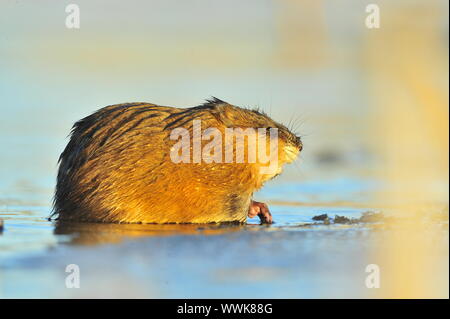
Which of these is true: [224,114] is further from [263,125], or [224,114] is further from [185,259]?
[185,259]

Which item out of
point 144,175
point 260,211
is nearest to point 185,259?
point 144,175

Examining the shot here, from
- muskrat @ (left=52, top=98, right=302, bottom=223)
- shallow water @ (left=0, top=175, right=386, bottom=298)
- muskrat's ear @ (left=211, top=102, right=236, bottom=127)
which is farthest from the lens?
muskrat's ear @ (left=211, top=102, right=236, bottom=127)

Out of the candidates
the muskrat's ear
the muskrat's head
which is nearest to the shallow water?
the muskrat's head

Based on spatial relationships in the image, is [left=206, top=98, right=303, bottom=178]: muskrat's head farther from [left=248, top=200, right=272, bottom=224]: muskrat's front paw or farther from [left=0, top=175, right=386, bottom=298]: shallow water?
[left=0, top=175, right=386, bottom=298]: shallow water

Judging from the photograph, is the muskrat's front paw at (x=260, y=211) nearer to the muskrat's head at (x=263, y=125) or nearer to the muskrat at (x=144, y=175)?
the muskrat at (x=144, y=175)

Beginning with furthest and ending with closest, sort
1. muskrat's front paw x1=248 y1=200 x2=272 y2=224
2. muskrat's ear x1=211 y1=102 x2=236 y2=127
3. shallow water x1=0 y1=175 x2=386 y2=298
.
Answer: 1. muskrat's front paw x1=248 y1=200 x2=272 y2=224
2. muskrat's ear x1=211 y1=102 x2=236 y2=127
3. shallow water x1=0 y1=175 x2=386 y2=298

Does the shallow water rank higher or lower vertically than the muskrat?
lower

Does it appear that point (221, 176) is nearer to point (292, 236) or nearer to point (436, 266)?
point (292, 236)
